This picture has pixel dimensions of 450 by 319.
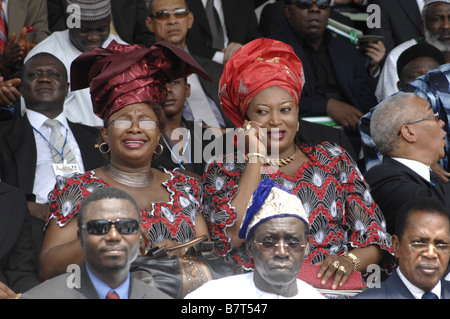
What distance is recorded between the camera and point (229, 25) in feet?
24.4

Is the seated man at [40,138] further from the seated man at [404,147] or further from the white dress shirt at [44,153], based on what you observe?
the seated man at [404,147]

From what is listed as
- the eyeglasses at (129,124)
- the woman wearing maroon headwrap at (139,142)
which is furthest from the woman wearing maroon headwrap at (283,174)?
the eyeglasses at (129,124)

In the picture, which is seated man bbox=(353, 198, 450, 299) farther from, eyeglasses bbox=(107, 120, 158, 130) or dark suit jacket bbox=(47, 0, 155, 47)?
dark suit jacket bbox=(47, 0, 155, 47)

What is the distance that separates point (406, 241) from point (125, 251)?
143 centimetres

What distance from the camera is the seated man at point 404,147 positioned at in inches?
201

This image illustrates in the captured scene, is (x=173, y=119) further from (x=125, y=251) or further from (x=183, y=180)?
(x=125, y=251)

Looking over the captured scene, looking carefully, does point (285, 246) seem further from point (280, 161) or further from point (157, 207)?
point (280, 161)

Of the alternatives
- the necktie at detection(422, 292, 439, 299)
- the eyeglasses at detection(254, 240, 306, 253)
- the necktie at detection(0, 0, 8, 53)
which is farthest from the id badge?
the necktie at detection(422, 292, 439, 299)

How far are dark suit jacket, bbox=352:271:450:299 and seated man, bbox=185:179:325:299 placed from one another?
16.9 inches

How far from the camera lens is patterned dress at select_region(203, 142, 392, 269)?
4613mm

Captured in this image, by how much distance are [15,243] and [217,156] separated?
124 centimetres

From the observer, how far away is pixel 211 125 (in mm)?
Result: 6473

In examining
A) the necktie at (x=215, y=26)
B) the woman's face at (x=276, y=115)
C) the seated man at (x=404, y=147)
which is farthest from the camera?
the necktie at (x=215, y=26)

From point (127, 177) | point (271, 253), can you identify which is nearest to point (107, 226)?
point (271, 253)
